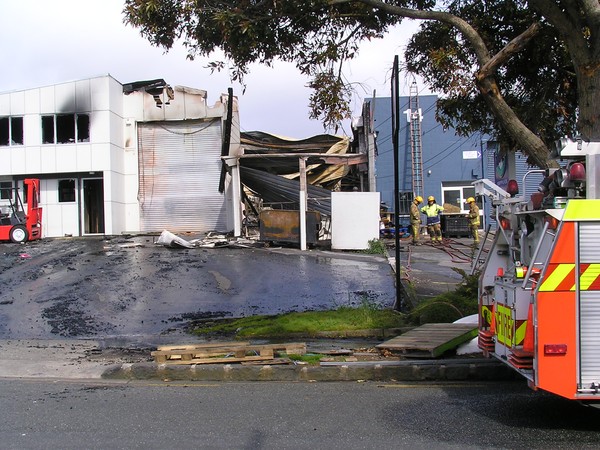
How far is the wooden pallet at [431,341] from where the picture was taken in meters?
7.81

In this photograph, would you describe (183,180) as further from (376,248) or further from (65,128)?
(376,248)

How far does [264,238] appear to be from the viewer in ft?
72.3

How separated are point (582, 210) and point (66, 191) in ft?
82.0

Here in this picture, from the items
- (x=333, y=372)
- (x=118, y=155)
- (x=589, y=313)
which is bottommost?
(x=333, y=372)

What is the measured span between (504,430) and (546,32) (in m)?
6.56

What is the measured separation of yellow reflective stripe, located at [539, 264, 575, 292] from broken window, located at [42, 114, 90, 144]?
2401 cm

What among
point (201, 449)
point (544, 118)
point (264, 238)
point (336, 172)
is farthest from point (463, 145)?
point (201, 449)

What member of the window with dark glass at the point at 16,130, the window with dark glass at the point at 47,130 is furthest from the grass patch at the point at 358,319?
the window with dark glass at the point at 16,130

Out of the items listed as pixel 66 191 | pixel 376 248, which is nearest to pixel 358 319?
pixel 376 248

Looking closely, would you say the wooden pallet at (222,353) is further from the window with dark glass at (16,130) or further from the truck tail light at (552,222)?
the window with dark glass at (16,130)

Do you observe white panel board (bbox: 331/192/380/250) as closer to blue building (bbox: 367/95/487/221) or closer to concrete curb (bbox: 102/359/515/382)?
blue building (bbox: 367/95/487/221)

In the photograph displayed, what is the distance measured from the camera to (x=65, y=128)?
26.0 m

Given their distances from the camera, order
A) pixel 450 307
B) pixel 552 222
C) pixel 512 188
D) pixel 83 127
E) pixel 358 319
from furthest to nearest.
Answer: pixel 83 127
pixel 358 319
pixel 450 307
pixel 512 188
pixel 552 222

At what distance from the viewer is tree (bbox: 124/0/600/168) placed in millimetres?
7789
